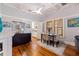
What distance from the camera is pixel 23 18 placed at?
5.66 feet

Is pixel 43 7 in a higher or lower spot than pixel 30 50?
higher

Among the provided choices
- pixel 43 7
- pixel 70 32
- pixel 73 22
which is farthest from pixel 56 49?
pixel 43 7

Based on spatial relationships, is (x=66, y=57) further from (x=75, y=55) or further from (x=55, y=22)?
(x=55, y=22)

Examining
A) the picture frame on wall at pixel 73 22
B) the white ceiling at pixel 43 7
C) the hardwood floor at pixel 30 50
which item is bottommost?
the hardwood floor at pixel 30 50

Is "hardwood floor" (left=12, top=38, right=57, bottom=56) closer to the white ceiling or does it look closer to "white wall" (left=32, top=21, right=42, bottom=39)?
"white wall" (left=32, top=21, right=42, bottom=39)

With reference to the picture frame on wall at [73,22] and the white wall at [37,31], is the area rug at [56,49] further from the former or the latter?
the picture frame on wall at [73,22]

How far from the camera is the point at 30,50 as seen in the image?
5.72ft

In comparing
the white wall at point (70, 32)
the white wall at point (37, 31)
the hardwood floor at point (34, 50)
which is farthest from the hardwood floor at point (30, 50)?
the white wall at point (70, 32)

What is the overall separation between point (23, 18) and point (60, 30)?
0.76 meters

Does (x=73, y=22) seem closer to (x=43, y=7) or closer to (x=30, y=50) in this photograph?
(x=43, y=7)

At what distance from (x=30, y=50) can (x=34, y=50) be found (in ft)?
0.26

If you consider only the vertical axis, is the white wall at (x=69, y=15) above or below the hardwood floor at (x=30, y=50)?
above

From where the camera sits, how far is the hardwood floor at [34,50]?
1.65 metres

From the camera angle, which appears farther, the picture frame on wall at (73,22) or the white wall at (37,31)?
the white wall at (37,31)
